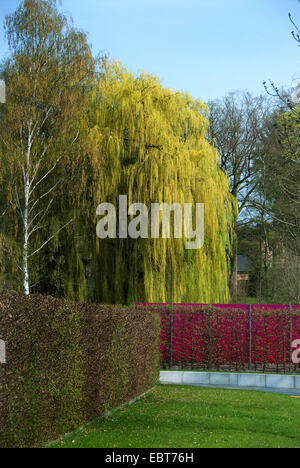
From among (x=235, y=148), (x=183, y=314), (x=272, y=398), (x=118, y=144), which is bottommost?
(x=272, y=398)

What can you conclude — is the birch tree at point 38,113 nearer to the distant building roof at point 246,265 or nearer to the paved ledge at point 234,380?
the paved ledge at point 234,380

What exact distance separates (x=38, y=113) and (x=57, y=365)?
12868 millimetres

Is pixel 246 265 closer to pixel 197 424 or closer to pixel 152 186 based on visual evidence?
pixel 152 186

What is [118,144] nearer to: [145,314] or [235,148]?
[145,314]

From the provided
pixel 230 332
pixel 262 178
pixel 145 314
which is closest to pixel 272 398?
pixel 145 314

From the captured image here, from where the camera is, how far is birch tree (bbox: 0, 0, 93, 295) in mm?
18219

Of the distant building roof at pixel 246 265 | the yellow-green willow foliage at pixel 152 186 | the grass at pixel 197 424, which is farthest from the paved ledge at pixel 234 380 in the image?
the distant building roof at pixel 246 265

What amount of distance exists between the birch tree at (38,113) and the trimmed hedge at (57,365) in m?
8.76

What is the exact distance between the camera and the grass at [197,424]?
6.97m

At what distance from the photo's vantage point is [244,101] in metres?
38.5

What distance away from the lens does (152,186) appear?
19719 millimetres

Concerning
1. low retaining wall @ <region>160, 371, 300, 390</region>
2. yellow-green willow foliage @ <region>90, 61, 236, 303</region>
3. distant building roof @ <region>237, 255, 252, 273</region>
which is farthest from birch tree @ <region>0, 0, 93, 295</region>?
distant building roof @ <region>237, 255, 252, 273</region>
